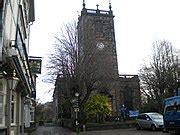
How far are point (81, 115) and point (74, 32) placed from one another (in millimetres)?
9664

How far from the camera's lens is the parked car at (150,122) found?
27.2 meters

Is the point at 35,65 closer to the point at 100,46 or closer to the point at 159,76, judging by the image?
the point at 100,46

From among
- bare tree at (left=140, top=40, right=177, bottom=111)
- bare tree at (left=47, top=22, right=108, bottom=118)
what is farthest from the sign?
bare tree at (left=140, top=40, right=177, bottom=111)

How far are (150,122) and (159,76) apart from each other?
18.7 metres

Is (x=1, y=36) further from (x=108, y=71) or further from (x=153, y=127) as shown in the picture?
(x=108, y=71)

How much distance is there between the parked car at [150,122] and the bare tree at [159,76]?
563 inches

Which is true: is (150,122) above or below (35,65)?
below

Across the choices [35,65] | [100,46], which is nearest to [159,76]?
[100,46]

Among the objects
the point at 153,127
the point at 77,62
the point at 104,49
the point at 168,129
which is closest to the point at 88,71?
the point at 77,62

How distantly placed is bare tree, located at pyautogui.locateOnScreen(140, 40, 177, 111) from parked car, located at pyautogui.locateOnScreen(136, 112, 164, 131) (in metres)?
14.3

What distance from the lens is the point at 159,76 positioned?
4562 centimetres

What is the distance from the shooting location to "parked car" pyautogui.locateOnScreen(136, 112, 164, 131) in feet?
89.1

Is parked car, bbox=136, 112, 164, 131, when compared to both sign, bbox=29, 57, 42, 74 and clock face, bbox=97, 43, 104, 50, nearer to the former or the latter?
clock face, bbox=97, 43, 104, 50

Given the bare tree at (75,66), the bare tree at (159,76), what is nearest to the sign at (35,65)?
the bare tree at (75,66)
